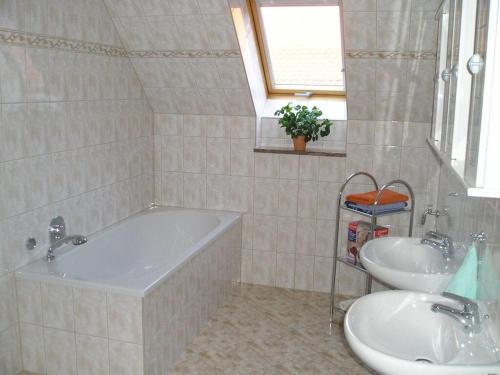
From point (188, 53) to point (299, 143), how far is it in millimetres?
1059

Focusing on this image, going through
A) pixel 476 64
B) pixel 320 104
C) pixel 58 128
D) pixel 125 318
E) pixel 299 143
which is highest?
pixel 476 64

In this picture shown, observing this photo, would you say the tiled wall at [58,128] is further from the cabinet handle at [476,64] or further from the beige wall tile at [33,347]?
the cabinet handle at [476,64]

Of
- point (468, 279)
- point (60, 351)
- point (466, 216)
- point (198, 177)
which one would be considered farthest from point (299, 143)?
point (468, 279)

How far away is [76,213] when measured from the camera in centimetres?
344

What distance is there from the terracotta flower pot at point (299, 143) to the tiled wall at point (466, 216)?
43.7 inches

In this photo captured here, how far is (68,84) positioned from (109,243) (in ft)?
3.69

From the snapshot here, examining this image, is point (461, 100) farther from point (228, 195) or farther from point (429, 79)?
point (228, 195)

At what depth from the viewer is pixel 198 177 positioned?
→ 4379 millimetres

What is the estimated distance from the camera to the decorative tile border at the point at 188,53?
3727 millimetres

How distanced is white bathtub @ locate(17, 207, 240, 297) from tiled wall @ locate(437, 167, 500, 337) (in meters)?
1.51

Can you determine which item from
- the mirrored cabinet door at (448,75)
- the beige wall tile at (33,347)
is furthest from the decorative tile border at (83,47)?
the mirrored cabinet door at (448,75)

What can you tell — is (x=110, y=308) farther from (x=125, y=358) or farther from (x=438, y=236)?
(x=438, y=236)

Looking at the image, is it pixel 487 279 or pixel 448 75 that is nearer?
pixel 487 279

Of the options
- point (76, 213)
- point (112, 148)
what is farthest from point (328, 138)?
point (76, 213)
